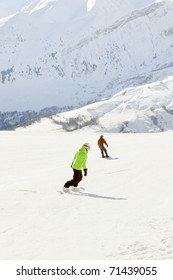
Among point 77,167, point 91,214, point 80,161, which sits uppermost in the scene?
point 80,161

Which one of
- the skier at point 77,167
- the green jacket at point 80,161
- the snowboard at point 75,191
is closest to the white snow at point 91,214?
the snowboard at point 75,191

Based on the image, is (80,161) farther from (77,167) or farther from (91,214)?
(91,214)

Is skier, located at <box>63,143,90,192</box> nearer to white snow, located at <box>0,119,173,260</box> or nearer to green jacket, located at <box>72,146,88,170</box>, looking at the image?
green jacket, located at <box>72,146,88,170</box>

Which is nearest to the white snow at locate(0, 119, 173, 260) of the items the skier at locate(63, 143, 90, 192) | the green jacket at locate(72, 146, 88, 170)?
the skier at locate(63, 143, 90, 192)

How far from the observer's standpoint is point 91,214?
13.8 meters

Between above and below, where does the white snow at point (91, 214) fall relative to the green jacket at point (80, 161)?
below

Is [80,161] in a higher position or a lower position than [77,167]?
higher

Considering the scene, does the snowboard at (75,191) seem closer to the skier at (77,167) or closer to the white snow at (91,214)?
the skier at (77,167)

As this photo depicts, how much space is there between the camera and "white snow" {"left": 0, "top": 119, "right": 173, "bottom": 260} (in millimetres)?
10326

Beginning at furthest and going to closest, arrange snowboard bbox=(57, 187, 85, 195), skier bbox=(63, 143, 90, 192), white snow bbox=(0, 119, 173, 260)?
skier bbox=(63, 143, 90, 192) < snowboard bbox=(57, 187, 85, 195) < white snow bbox=(0, 119, 173, 260)

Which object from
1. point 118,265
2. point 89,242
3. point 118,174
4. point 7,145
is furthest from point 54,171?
point 7,145

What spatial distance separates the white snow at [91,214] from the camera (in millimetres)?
10326

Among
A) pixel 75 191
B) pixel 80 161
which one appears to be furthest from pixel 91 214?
pixel 80 161

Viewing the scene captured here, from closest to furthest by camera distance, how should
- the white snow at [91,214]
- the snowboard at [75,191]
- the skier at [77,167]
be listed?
the white snow at [91,214], the snowboard at [75,191], the skier at [77,167]
